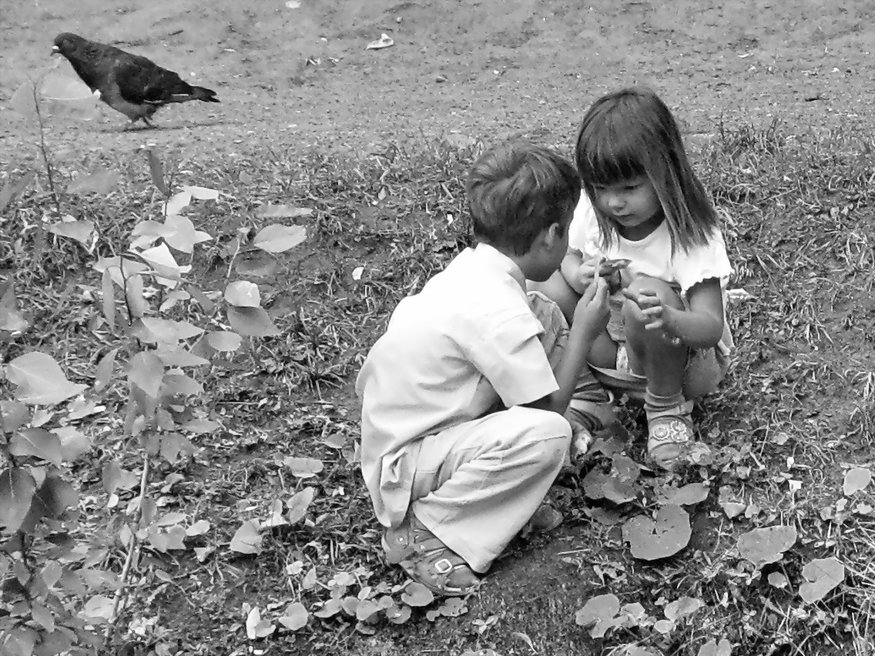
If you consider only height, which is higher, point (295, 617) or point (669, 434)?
point (669, 434)

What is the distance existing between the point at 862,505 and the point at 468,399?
1.12 metres

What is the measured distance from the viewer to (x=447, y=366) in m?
2.78

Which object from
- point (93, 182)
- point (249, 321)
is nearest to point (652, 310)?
point (249, 321)

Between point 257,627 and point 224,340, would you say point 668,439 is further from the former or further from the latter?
point 224,340

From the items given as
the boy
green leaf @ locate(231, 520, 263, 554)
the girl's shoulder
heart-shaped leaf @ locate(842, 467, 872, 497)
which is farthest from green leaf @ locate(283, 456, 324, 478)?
heart-shaped leaf @ locate(842, 467, 872, 497)

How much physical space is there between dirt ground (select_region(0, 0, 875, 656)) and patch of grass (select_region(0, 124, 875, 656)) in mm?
618

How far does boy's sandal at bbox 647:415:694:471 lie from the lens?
3.18 metres

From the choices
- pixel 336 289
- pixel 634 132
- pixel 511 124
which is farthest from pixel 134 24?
pixel 634 132

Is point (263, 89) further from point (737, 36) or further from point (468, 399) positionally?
point (468, 399)

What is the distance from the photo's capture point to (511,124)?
225 inches

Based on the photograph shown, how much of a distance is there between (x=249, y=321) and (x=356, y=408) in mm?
1318

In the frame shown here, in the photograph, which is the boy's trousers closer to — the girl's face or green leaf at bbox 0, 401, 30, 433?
the girl's face

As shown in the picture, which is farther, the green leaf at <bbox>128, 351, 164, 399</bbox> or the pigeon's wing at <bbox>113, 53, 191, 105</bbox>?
the pigeon's wing at <bbox>113, 53, 191, 105</bbox>

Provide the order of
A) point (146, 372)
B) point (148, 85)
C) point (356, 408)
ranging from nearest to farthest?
point (146, 372)
point (356, 408)
point (148, 85)
